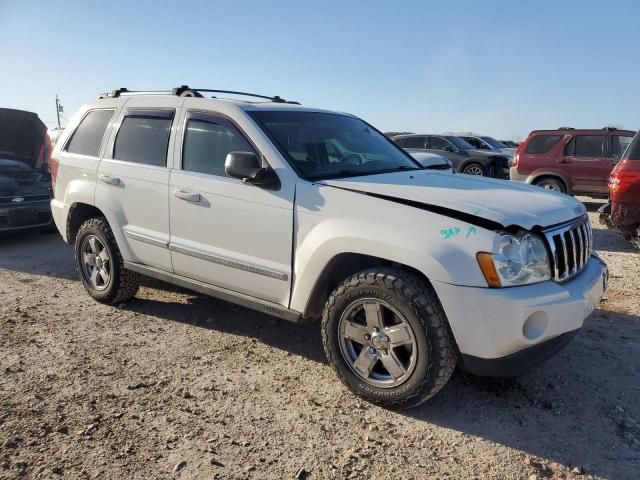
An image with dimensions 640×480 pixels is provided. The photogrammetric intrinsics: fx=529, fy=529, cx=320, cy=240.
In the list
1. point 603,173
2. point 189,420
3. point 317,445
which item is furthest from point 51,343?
point 603,173

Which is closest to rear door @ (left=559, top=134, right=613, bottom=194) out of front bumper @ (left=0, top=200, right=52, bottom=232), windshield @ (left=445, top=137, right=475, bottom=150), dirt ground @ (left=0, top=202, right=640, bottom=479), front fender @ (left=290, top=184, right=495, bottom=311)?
windshield @ (left=445, top=137, right=475, bottom=150)

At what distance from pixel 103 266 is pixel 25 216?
3163 mm

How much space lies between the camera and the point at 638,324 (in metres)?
4.33

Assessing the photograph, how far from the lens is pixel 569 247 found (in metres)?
3.07

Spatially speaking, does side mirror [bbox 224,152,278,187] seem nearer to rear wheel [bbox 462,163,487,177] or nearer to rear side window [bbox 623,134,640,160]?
rear side window [bbox 623,134,640,160]

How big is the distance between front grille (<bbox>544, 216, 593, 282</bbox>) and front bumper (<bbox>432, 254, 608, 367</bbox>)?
0.49 feet

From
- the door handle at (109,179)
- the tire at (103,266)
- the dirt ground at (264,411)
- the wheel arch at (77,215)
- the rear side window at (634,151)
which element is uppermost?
the rear side window at (634,151)

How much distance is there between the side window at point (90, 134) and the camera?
4.72 metres

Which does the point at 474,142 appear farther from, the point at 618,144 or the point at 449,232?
the point at 449,232

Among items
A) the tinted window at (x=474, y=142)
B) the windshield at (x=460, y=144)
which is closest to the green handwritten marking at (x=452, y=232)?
the windshield at (x=460, y=144)

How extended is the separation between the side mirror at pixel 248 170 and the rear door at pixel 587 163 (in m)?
9.34

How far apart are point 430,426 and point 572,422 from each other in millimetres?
797

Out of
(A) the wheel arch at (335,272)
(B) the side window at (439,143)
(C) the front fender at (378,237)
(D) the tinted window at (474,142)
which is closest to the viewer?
(C) the front fender at (378,237)

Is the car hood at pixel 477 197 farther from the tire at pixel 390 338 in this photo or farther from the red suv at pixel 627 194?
the red suv at pixel 627 194
